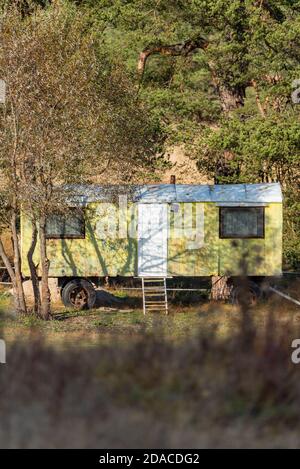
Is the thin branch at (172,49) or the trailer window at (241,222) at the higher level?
the thin branch at (172,49)

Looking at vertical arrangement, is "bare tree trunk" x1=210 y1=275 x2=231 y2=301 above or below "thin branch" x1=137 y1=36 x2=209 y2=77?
below

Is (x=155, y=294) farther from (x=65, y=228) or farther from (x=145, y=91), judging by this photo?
(x=145, y=91)

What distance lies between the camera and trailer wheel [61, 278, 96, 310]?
92.1ft

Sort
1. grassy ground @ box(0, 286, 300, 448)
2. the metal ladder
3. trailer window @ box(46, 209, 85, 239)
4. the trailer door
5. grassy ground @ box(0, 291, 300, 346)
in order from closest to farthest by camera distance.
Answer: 1. grassy ground @ box(0, 286, 300, 448)
2. grassy ground @ box(0, 291, 300, 346)
3. the metal ladder
4. trailer window @ box(46, 209, 85, 239)
5. the trailer door

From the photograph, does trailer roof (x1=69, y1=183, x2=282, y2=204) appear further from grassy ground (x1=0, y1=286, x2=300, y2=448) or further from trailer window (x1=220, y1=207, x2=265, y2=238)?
grassy ground (x1=0, y1=286, x2=300, y2=448)

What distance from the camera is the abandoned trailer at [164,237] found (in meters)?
27.9

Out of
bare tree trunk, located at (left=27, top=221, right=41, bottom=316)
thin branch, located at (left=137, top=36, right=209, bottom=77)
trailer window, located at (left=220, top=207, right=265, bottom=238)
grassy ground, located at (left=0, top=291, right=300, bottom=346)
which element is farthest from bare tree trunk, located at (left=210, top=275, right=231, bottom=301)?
thin branch, located at (left=137, top=36, right=209, bottom=77)

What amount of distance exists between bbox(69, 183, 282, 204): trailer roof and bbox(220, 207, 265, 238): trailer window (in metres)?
0.34

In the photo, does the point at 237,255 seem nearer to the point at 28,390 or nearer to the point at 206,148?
the point at 206,148

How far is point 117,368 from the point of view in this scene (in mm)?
9703

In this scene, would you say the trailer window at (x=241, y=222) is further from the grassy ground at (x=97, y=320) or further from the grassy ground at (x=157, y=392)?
the grassy ground at (x=157, y=392)

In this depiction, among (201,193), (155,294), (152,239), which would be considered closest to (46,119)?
(152,239)

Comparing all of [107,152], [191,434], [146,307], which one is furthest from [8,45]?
[191,434]

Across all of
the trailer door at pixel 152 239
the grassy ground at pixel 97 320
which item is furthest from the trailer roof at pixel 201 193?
the grassy ground at pixel 97 320
